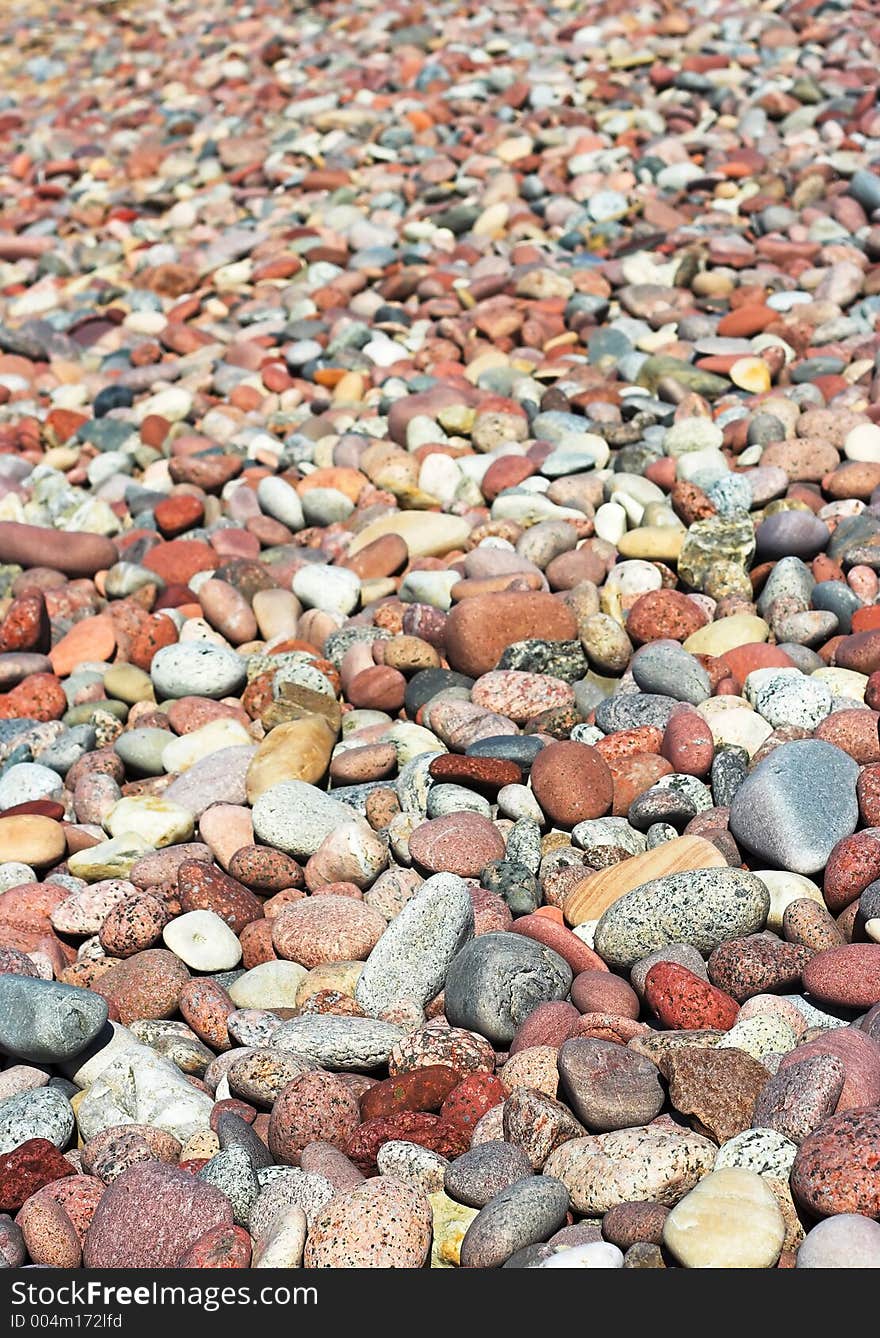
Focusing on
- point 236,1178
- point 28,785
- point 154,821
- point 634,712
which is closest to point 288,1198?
point 236,1178

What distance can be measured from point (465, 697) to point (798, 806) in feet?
4.25

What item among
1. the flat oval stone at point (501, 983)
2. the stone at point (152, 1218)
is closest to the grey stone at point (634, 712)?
the flat oval stone at point (501, 983)

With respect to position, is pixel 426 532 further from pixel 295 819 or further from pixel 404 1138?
pixel 404 1138

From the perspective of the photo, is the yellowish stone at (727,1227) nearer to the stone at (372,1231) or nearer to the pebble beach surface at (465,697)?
the pebble beach surface at (465,697)

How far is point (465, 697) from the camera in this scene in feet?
14.4

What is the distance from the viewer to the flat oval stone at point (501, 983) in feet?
Answer: 10.0

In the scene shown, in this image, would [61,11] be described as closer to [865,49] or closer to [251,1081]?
[865,49]

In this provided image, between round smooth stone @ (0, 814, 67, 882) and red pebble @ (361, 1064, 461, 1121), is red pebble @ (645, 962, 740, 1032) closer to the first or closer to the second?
red pebble @ (361, 1064, 461, 1121)

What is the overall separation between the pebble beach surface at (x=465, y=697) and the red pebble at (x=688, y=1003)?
13 mm

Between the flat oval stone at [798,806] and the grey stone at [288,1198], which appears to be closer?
the grey stone at [288,1198]

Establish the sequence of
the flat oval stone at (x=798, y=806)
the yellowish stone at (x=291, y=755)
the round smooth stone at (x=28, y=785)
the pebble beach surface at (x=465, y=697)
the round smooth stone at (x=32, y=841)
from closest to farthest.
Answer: the pebble beach surface at (x=465, y=697)
the flat oval stone at (x=798, y=806)
the round smooth stone at (x=32, y=841)
the yellowish stone at (x=291, y=755)
the round smooth stone at (x=28, y=785)

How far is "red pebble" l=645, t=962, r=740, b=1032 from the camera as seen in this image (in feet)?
9.68

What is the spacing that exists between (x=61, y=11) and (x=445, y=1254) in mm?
15989

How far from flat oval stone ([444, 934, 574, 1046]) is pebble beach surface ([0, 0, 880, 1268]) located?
0.01 meters
